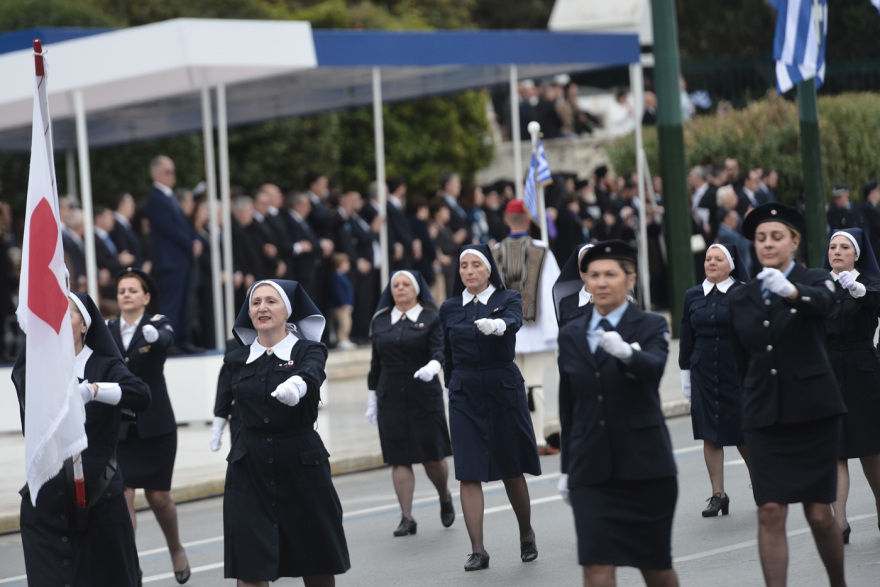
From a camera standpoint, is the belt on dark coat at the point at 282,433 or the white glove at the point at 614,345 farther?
the belt on dark coat at the point at 282,433

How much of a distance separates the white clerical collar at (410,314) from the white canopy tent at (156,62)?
4647 mm

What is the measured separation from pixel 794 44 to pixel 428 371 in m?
8.23

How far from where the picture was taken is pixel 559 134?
91.8 ft

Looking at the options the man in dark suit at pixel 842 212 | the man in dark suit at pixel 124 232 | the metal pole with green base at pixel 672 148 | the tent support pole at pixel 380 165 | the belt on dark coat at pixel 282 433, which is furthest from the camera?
the man in dark suit at pixel 842 212

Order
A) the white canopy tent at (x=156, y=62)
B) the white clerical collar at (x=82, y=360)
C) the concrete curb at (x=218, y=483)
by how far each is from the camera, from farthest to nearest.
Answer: the white canopy tent at (x=156, y=62), the concrete curb at (x=218, y=483), the white clerical collar at (x=82, y=360)

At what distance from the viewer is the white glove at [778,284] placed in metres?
6.68

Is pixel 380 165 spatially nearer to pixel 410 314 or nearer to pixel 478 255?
pixel 410 314

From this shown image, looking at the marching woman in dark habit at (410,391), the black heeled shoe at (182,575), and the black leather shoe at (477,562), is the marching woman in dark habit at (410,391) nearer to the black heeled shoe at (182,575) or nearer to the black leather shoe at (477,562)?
the black leather shoe at (477,562)

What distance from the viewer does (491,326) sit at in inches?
362

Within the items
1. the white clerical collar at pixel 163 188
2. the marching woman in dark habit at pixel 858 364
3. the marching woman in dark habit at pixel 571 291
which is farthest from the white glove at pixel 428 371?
the white clerical collar at pixel 163 188

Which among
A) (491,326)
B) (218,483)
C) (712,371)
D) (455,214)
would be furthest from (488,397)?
(455,214)

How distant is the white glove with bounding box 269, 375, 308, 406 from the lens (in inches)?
271

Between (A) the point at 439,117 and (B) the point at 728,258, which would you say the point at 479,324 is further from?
(A) the point at 439,117

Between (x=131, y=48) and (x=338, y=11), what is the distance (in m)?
17.1
